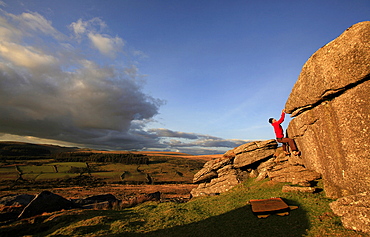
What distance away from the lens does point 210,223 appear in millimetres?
10297

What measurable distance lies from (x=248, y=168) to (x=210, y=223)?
43.4 ft

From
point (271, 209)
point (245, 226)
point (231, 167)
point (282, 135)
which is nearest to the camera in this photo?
point (245, 226)

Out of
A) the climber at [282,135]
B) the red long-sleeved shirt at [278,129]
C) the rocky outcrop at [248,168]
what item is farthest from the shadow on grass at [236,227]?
the red long-sleeved shirt at [278,129]

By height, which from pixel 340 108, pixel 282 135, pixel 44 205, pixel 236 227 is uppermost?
pixel 340 108

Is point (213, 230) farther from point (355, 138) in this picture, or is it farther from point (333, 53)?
point (333, 53)

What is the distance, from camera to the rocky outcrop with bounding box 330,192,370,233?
6.64 m

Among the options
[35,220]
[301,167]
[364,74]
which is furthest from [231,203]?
[35,220]

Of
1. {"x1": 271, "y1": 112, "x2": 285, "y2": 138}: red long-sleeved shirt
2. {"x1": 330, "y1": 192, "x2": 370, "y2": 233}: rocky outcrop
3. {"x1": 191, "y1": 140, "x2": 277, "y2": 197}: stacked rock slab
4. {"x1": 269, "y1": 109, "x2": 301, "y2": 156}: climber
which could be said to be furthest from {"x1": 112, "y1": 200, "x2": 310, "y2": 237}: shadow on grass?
{"x1": 191, "y1": 140, "x2": 277, "y2": 197}: stacked rock slab

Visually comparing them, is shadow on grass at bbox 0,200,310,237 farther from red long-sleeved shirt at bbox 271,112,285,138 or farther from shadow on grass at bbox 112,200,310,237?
red long-sleeved shirt at bbox 271,112,285,138

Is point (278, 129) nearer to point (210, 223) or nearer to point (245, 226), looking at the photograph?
point (245, 226)

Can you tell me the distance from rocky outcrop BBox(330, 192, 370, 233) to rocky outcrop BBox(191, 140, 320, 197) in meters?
6.00

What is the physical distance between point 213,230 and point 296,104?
37.1 ft

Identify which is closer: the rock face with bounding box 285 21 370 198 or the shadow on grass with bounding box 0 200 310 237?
the shadow on grass with bounding box 0 200 310 237

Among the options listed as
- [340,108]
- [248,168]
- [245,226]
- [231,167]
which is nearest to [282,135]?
[248,168]
